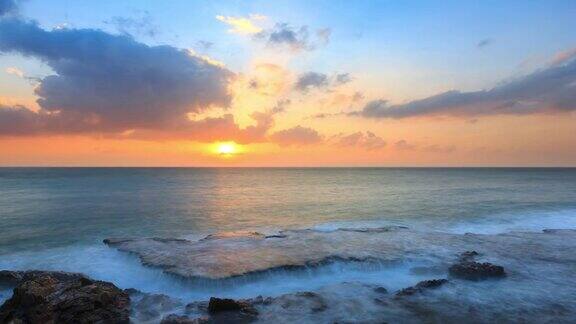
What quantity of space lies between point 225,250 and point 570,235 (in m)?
29.3

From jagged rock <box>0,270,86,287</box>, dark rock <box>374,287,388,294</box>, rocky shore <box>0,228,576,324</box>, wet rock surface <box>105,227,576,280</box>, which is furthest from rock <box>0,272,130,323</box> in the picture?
dark rock <box>374,287,388,294</box>

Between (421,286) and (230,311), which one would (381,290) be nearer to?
(421,286)

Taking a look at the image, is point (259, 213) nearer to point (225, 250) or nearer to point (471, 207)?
point (225, 250)

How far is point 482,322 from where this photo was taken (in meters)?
17.4

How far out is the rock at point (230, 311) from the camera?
17562 millimetres

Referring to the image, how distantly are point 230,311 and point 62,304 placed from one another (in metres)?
6.91

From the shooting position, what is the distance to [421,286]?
21344 mm

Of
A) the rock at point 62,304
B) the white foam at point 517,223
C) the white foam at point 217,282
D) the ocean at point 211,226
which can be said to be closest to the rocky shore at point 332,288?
the rock at point 62,304

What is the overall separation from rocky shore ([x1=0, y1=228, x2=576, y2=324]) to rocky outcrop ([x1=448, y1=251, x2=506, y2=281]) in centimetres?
6

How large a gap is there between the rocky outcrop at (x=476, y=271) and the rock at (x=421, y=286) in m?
1.72

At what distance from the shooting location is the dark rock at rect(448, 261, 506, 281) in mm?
23188

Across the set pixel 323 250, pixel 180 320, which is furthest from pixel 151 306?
pixel 323 250

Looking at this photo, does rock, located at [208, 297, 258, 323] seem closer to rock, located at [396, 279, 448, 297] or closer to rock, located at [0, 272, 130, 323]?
rock, located at [0, 272, 130, 323]

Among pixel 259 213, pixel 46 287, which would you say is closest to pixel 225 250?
pixel 46 287
